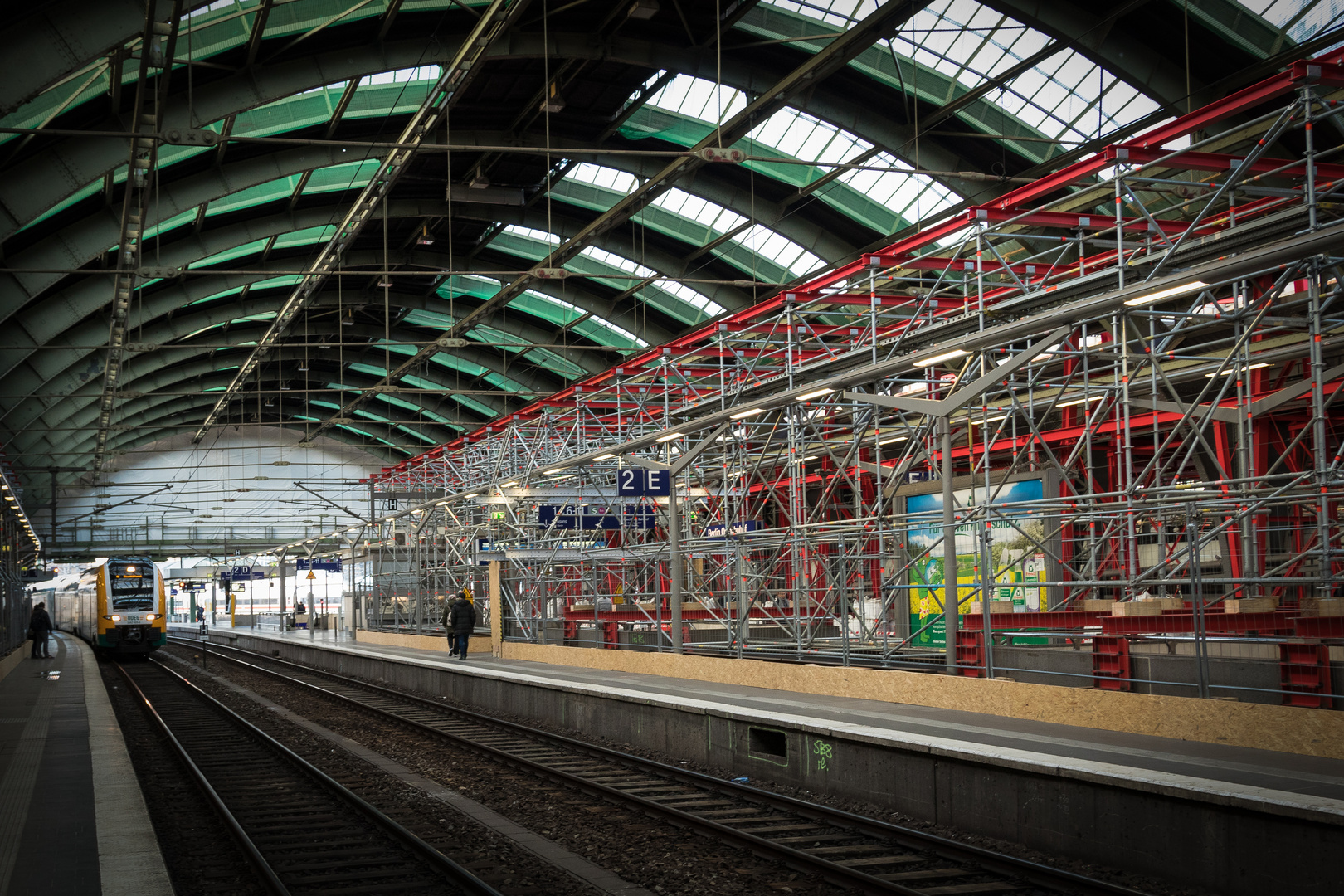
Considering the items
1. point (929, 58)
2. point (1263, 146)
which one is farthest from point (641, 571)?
point (1263, 146)

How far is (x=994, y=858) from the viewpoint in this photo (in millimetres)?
8422

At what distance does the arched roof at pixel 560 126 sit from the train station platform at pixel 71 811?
761cm

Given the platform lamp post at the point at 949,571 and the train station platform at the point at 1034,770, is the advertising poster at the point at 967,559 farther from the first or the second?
the train station platform at the point at 1034,770

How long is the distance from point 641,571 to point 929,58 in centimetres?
1662

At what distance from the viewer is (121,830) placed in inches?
366

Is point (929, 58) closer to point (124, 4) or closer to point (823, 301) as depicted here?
point (823, 301)

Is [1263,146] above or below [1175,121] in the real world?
below

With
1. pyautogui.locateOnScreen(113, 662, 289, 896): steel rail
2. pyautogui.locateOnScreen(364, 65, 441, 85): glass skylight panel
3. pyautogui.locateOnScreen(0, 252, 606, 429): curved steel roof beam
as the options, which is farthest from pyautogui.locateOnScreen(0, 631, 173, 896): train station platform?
pyautogui.locateOnScreen(0, 252, 606, 429): curved steel roof beam

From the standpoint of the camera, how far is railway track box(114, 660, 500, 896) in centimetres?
880

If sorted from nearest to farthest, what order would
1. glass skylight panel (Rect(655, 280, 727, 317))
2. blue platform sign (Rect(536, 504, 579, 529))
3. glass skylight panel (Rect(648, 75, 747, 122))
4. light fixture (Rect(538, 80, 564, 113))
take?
light fixture (Rect(538, 80, 564, 113)) < blue platform sign (Rect(536, 504, 579, 529)) < glass skylight panel (Rect(648, 75, 747, 122)) < glass skylight panel (Rect(655, 280, 727, 317))

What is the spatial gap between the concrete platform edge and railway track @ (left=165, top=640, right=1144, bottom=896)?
14.4ft

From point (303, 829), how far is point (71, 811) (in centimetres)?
199

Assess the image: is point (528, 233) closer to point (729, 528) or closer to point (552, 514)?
point (552, 514)

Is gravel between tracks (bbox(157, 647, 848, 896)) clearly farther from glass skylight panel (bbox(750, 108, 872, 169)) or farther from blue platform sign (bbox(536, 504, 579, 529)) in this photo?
glass skylight panel (bbox(750, 108, 872, 169))
